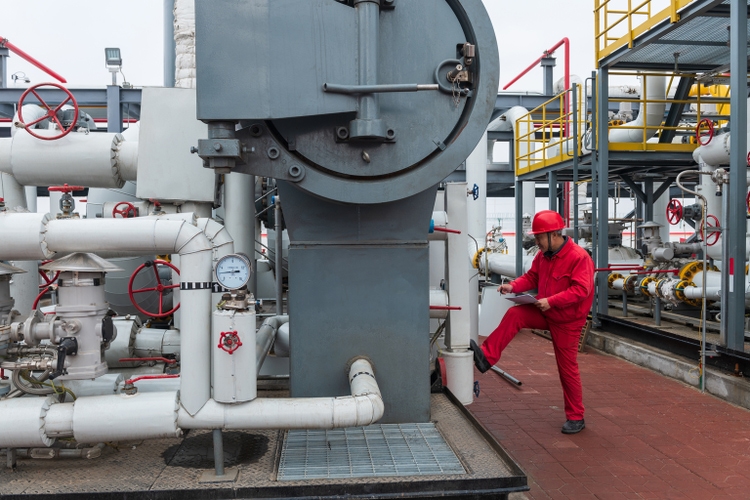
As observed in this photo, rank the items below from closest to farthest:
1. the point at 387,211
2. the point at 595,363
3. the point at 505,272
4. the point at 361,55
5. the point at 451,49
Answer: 1. the point at 361,55
2. the point at 451,49
3. the point at 387,211
4. the point at 595,363
5. the point at 505,272

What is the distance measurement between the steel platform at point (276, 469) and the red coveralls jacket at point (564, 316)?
110cm

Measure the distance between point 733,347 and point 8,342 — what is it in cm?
578

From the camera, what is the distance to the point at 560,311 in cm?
456

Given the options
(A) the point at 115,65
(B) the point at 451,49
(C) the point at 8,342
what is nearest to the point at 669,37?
(B) the point at 451,49

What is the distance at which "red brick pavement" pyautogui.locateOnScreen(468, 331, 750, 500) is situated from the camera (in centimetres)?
371

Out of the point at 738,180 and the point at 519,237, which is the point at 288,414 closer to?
the point at 738,180

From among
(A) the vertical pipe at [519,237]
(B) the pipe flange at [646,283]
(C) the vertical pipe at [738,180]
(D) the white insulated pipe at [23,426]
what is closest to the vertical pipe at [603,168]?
(B) the pipe flange at [646,283]

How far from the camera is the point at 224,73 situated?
9.73 ft

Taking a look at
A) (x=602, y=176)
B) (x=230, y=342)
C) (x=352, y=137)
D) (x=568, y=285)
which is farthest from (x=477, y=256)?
(x=230, y=342)

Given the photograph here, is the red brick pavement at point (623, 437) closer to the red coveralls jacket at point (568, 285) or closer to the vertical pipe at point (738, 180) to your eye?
the vertical pipe at point (738, 180)

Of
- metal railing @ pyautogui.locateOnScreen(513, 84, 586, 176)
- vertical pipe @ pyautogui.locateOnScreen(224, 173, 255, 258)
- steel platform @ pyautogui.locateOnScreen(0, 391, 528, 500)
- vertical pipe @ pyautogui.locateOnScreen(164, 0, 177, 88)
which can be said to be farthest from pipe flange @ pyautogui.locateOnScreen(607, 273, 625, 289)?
vertical pipe @ pyautogui.locateOnScreen(164, 0, 177, 88)

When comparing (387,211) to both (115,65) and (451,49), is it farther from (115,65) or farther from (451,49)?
(115,65)

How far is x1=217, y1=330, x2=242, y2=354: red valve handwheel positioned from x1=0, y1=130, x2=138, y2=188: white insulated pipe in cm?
270

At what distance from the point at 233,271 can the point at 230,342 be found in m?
0.34
